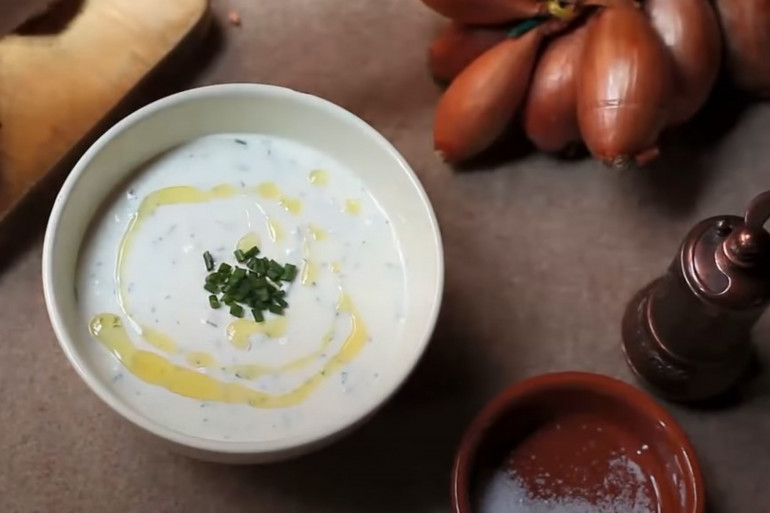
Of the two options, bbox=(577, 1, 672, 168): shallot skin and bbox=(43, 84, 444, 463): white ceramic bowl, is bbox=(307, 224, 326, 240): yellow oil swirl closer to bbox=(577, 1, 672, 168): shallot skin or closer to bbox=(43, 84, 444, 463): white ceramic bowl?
bbox=(43, 84, 444, 463): white ceramic bowl

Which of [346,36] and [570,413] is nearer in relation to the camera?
[570,413]

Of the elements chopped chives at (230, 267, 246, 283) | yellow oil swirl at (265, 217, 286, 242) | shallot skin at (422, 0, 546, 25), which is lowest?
chopped chives at (230, 267, 246, 283)

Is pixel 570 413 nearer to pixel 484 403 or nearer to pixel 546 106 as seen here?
pixel 484 403

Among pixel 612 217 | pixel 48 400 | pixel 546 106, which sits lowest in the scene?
pixel 48 400

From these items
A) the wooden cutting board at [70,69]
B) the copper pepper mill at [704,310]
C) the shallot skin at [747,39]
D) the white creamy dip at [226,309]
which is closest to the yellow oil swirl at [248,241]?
the white creamy dip at [226,309]

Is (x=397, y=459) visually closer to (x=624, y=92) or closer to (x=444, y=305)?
(x=444, y=305)

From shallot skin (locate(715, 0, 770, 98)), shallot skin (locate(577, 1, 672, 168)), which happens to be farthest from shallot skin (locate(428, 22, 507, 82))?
shallot skin (locate(715, 0, 770, 98))

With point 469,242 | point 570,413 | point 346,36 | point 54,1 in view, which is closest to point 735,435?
point 570,413

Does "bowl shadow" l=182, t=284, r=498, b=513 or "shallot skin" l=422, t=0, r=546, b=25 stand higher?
"shallot skin" l=422, t=0, r=546, b=25
